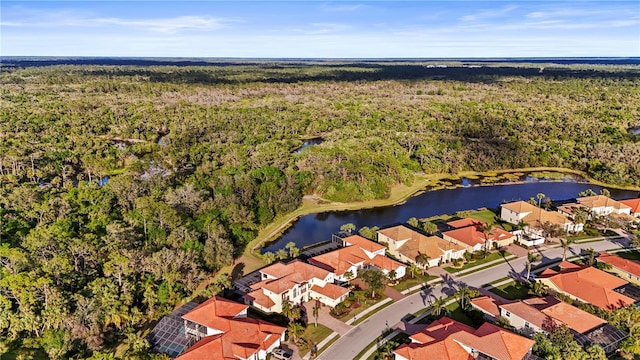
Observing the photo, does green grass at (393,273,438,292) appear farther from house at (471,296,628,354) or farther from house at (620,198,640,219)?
house at (620,198,640,219)

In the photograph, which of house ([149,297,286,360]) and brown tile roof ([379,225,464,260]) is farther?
brown tile roof ([379,225,464,260])

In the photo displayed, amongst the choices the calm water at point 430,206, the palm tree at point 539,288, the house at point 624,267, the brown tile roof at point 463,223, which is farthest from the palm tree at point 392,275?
the house at point 624,267

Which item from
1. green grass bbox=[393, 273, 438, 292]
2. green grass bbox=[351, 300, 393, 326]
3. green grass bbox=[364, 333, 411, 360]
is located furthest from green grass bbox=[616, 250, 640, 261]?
green grass bbox=[364, 333, 411, 360]

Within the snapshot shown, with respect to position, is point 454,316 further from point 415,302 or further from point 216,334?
point 216,334

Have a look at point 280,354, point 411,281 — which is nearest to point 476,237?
point 411,281

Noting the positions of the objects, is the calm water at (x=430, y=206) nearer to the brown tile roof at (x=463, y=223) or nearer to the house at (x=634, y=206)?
the brown tile roof at (x=463, y=223)
